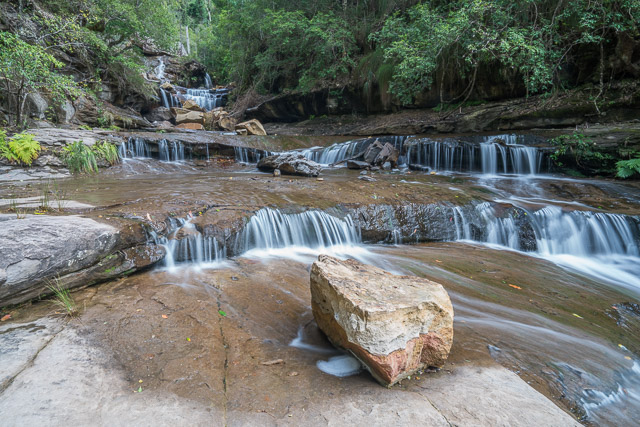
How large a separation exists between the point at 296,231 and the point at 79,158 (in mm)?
7265

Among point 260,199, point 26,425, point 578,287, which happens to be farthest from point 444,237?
point 26,425

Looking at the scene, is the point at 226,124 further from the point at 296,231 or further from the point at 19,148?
the point at 296,231

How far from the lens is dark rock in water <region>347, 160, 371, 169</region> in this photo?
10.6 m

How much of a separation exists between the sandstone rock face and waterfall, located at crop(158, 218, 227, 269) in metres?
2.42

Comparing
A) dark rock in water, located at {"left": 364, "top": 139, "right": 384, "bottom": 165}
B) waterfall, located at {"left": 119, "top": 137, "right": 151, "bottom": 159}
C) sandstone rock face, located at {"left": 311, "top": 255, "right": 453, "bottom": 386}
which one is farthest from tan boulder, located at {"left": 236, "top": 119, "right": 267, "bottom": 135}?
sandstone rock face, located at {"left": 311, "top": 255, "right": 453, "bottom": 386}

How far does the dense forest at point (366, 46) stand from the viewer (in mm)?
8836

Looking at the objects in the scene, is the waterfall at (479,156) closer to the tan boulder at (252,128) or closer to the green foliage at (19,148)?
the tan boulder at (252,128)

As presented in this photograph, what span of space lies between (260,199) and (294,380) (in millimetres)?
4157

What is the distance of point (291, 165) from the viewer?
914 centimetres

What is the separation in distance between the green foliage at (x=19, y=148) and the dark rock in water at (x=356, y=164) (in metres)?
8.99

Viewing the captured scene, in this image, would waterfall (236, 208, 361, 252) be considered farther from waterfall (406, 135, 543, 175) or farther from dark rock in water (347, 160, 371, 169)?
waterfall (406, 135, 543, 175)

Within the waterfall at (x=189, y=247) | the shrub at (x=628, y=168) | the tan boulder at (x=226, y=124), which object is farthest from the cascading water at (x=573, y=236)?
the tan boulder at (x=226, y=124)

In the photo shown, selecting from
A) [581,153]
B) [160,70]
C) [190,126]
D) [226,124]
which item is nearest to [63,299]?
[581,153]

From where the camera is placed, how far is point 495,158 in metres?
9.57
